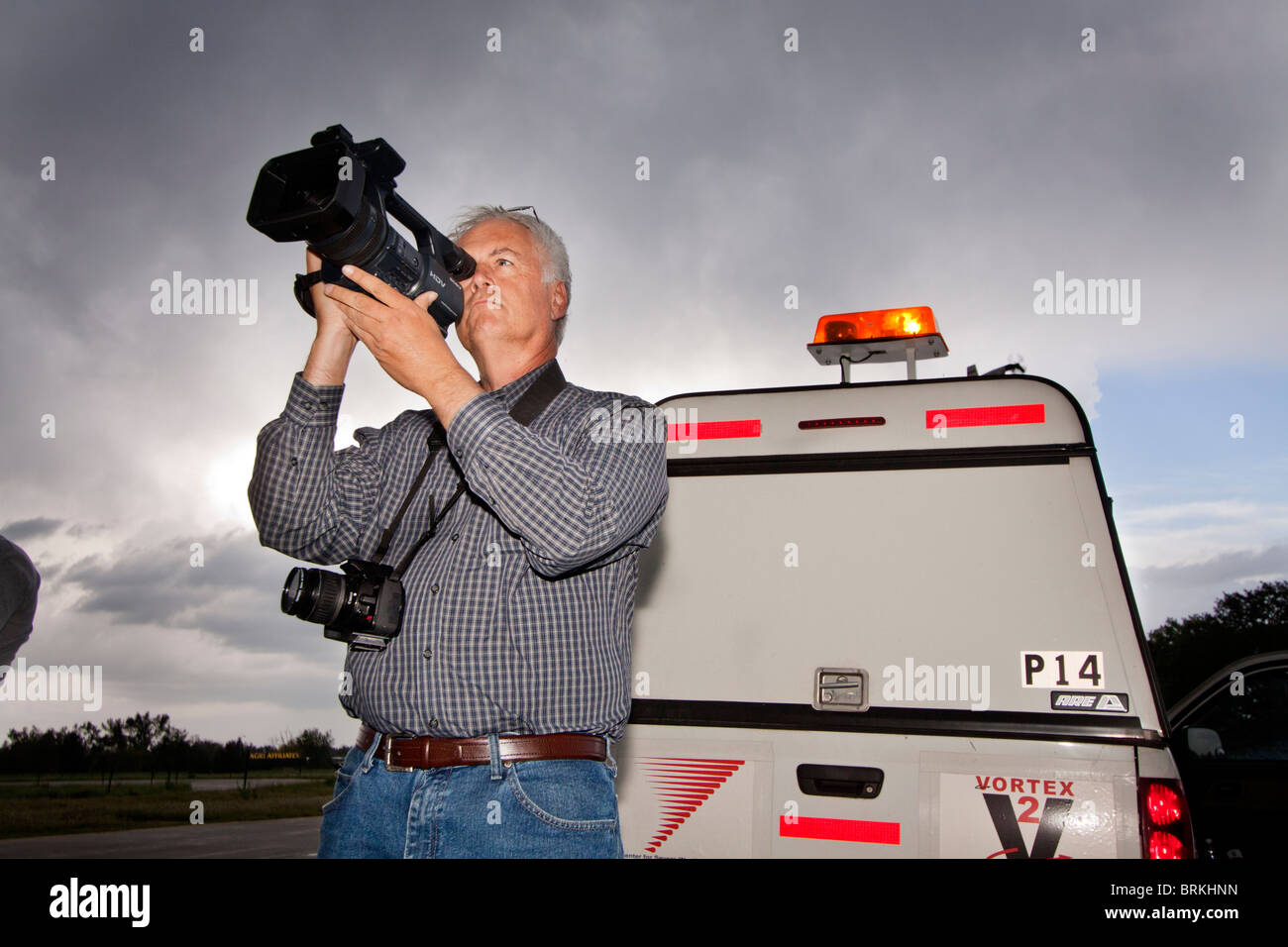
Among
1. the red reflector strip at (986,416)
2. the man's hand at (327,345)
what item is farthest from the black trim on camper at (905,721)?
the man's hand at (327,345)

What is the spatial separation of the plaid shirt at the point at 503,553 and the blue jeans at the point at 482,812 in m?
0.08

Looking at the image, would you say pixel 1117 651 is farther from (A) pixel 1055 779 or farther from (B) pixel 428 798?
(B) pixel 428 798

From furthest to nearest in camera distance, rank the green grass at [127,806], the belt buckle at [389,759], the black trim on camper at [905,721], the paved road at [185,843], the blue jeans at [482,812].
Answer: the green grass at [127,806]
the paved road at [185,843]
the black trim on camper at [905,721]
the belt buckle at [389,759]
the blue jeans at [482,812]

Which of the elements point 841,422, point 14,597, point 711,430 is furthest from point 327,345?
point 841,422

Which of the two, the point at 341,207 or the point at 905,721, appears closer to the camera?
the point at 341,207

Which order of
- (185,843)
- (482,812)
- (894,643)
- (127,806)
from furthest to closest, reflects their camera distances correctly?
(127,806)
(185,843)
(894,643)
(482,812)

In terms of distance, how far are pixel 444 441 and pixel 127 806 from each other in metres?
24.0

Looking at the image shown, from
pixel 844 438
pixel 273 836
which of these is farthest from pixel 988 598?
pixel 273 836

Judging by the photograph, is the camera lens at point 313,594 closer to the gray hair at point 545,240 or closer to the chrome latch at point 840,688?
the gray hair at point 545,240

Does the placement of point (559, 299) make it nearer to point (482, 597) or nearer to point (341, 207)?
point (341, 207)

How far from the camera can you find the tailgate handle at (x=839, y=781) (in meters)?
3.03

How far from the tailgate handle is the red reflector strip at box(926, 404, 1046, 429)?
1.18 meters

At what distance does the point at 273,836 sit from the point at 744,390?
14677mm

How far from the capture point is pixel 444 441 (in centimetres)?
238
